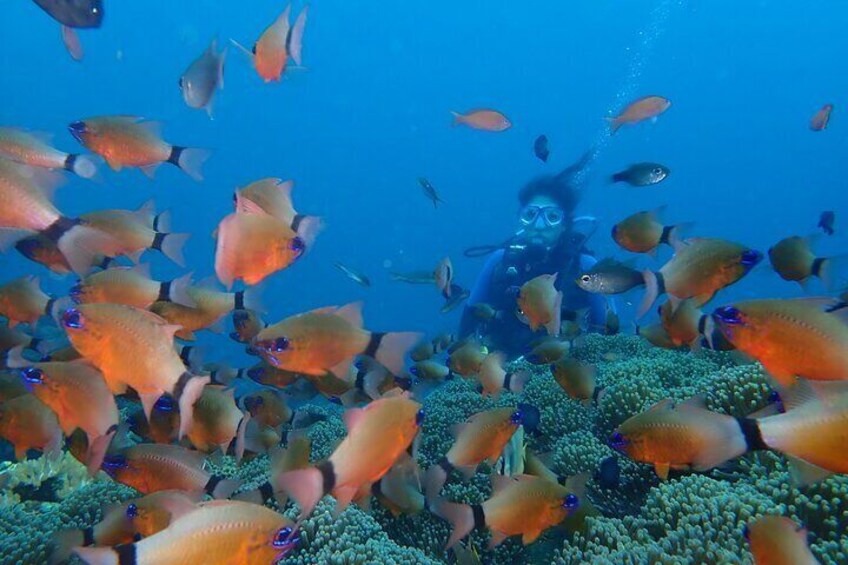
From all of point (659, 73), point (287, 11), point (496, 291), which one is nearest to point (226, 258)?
point (287, 11)

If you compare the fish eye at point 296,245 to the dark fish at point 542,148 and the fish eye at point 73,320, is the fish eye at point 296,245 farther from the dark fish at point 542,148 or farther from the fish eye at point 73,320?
the dark fish at point 542,148

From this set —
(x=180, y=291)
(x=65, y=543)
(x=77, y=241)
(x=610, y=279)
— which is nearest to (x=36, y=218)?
(x=77, y=241)

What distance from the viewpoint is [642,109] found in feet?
22.0

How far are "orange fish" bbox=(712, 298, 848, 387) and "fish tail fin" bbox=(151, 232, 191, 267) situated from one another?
121 inches

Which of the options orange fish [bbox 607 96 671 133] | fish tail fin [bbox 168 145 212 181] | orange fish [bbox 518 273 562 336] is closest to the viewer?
fish tail fin [bbox 168 145 212 181]

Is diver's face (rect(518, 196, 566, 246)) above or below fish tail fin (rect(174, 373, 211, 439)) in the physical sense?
above

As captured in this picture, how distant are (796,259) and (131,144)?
4.65m

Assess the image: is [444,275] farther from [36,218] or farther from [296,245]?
[36,218]

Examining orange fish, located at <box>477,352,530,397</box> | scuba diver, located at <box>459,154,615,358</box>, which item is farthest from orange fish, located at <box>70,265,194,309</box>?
scuba diver, located at <box>459,154,615,358</box>

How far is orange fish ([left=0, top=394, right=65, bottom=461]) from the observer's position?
2918 mm

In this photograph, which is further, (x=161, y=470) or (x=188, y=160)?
(x=188, y=160)

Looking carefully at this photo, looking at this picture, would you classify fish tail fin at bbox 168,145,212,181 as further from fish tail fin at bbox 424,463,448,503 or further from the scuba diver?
the scuba diver

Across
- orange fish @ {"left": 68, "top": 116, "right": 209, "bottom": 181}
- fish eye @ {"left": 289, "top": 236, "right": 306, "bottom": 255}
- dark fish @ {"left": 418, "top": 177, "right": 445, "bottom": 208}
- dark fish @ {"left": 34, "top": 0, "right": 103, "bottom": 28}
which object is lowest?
fish eye @ {"left": 289, "top": 236, "right": 306, "bottom": 255}

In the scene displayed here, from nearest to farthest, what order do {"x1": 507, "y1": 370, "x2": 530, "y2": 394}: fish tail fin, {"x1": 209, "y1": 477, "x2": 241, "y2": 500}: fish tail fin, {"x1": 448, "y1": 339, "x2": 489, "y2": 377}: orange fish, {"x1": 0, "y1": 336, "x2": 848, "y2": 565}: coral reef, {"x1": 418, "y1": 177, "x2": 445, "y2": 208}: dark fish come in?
{"x1": 209, "y1": 477, "x2": 241, "y2": 500}: fish tail fin, {"x1": 0, "y1": 336, "x2": 848, "y2": 565}: coral reef, {"x1": 507, "y1": 370, "x2": 530, "y2": 394}: fish tail fin, {"x1": 448, "y1": 339, "x2": 489, "y2": 377}: orange fish, {"x1": 418, "y1": 177, "x2": 445, "y2": 208}: dark fish
